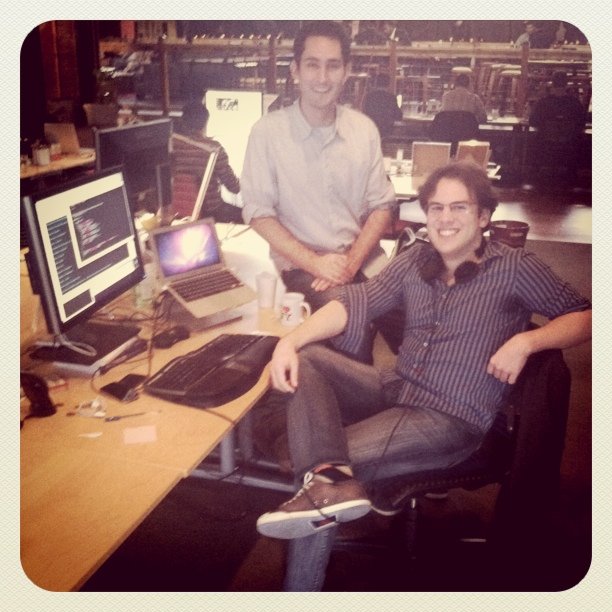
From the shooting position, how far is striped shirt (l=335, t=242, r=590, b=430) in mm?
1836

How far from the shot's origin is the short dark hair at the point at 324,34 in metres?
1.85

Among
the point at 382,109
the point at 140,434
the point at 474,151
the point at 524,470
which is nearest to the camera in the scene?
the point at 140,434

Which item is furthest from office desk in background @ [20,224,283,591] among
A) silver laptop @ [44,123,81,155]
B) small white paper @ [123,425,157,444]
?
silver laptop @ [44,123,81,155]

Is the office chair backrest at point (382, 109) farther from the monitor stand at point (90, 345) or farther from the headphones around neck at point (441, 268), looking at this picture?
the monitor stand at point (90, 345)

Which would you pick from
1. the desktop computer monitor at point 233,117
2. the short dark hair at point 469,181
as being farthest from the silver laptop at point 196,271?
the short dark hair at point 469,181

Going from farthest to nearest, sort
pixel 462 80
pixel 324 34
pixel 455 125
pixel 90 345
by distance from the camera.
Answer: pixel 455 125 < pixel 462 80 < pixel 324 34 < pixel 90 345

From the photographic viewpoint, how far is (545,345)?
1725 mm

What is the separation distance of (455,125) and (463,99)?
575 millimetres

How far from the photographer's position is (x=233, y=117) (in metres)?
2.66

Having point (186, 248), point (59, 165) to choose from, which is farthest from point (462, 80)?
point (59, 165)

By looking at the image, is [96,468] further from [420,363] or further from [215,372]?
[420,363]

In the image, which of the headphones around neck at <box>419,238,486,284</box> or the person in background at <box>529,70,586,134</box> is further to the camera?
the headphones around neck at <box>419,238,486,284</box>

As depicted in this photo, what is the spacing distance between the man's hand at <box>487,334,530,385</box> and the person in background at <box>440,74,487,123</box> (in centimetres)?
88

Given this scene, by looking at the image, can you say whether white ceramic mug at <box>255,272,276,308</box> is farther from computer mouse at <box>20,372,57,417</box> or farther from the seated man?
computer mouse at <box>20,372,57,417</box>
